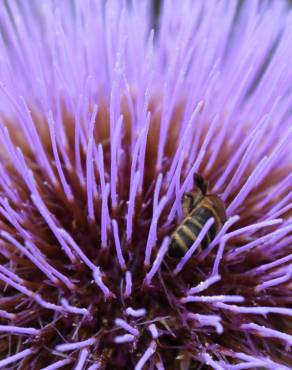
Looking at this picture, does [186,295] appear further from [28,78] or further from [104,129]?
[28,78]

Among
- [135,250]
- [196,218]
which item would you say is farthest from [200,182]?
[135,250]

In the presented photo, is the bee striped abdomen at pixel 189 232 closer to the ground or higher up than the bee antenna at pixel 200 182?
closer to the ground

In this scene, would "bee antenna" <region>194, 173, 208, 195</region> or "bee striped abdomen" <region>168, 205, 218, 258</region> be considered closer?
"bee striped abdomen" <region>168, 205, 218, 258</region>

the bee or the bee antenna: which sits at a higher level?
the bee antenna

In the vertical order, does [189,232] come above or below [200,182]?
below

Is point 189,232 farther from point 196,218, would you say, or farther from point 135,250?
point 135,250

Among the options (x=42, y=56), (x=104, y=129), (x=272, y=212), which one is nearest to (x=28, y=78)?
(x=42, y=56)
